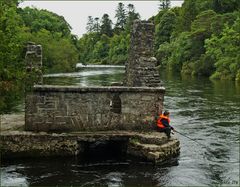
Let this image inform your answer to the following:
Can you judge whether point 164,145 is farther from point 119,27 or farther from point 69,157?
point 119,27

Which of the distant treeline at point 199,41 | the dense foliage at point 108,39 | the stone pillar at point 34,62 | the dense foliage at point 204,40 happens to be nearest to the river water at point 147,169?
the stone pillar at point 34,62

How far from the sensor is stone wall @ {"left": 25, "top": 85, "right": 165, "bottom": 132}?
59.4ft

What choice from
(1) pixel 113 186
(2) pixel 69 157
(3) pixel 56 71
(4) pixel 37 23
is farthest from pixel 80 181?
(4) pixel 37 23

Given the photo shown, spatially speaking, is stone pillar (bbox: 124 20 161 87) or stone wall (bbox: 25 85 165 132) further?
stone pillar (bbox: 124 20 161 87)

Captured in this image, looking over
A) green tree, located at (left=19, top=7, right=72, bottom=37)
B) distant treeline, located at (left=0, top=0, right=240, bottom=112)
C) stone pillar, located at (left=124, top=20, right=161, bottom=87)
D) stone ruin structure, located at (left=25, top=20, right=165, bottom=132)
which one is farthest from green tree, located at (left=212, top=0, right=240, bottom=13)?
stone ruin structure, located at (left=25, top=20, right=165, bottom=132)

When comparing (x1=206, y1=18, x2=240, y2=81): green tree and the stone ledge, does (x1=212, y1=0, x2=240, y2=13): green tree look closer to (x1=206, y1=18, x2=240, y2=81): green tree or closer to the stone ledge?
(x1=206, y1=18, x2=240, y2=81): green tree

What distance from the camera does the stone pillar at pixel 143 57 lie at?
64.5 feet

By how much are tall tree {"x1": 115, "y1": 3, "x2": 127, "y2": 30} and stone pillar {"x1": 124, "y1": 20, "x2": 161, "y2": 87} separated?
504ft

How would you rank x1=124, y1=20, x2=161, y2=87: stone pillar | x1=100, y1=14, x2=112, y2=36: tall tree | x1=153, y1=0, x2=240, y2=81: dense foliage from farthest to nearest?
1. x1=100, y1=14, x2=112, y2=36: tall tree
2. x1=153, y1=0, x2=240, y2=81: dense foliage
3. x1=124, y1=20, x2=161, y2=87: stone pillar

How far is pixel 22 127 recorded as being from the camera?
61.2 feet

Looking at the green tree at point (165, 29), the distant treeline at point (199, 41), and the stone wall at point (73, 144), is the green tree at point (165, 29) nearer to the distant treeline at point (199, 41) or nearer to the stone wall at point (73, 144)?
the distant treeline at point (199, 41)

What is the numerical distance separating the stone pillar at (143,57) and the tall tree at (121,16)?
15373 centimetres

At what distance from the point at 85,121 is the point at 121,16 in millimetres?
158201

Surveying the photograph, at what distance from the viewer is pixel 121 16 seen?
17338 cm
